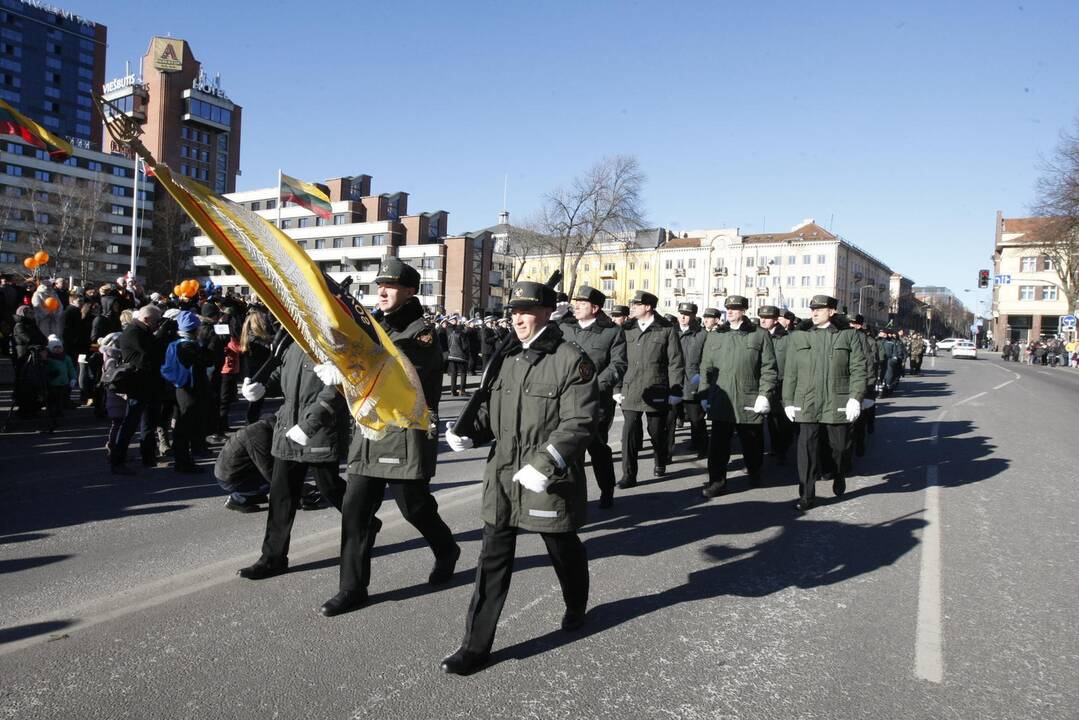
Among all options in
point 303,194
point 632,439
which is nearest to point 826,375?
point 632,439

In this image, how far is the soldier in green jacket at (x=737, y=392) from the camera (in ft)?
24.2

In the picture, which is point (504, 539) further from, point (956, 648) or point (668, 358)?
point (668, 358)

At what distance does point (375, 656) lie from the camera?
11.8 feet

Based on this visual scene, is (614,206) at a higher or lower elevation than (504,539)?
higher

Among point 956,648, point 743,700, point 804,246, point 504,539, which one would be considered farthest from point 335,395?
point 804,246

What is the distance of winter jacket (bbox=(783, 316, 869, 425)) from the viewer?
7133 millimetres

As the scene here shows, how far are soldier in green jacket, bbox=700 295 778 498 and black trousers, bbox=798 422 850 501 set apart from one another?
45cm

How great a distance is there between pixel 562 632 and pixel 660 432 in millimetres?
4459

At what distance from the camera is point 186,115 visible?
94375 millimetres

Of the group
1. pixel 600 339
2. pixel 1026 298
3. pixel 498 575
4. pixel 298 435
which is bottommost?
pixel 498 575

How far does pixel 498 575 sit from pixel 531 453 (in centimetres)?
61

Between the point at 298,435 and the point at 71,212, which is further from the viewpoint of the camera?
the point at 71,212

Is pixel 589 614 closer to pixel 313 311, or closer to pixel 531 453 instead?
pixel 531 453

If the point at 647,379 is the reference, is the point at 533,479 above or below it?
below
